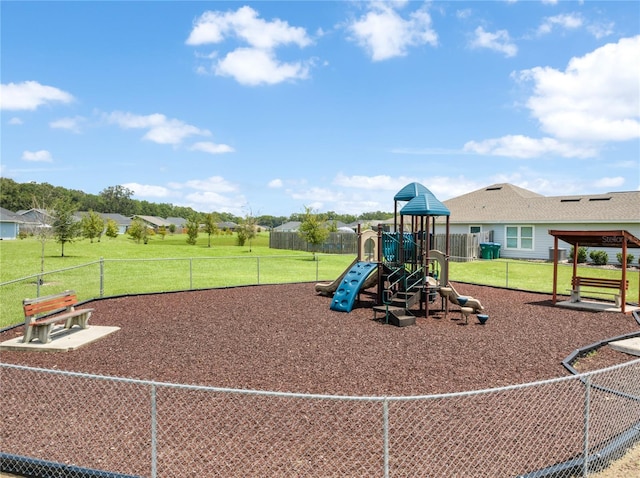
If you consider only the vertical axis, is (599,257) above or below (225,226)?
below

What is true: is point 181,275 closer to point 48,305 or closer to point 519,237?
point 48,305

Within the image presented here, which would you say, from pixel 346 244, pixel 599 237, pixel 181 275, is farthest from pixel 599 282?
pixel 346 244

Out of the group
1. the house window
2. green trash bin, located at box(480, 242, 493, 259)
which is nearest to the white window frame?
the house window

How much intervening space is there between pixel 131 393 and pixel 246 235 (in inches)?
1647

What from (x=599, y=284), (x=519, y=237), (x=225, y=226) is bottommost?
(x=599, y=284)

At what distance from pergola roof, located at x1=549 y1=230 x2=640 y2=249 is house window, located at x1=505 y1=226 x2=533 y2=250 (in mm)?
15344

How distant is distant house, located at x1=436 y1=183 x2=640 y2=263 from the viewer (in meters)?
27.5

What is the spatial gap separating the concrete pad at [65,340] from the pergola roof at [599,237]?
1351cm

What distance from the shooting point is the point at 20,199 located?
101 meters

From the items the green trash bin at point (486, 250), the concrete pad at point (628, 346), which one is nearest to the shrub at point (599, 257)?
the green trash bin at point (486, 250)

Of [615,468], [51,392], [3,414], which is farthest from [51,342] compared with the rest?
[615,468]

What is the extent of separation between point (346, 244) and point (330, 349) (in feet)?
108

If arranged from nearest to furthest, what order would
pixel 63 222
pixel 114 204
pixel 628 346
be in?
pixel 628 346 < pixel 63 222 < pixel 114 204

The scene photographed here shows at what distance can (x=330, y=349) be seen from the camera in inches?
353
